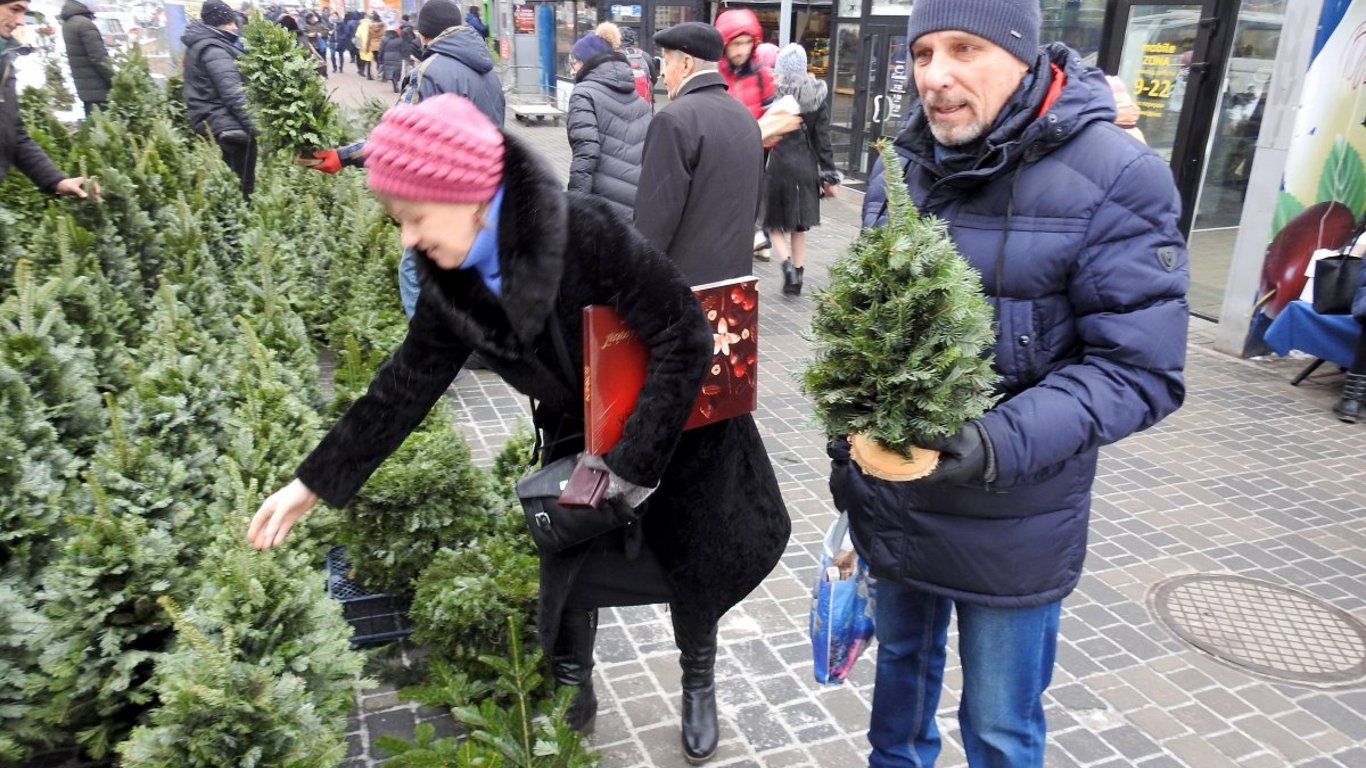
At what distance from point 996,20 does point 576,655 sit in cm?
211

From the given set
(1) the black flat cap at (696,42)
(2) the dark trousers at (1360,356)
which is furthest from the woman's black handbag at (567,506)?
(2) the dark trousers at (1360,356)

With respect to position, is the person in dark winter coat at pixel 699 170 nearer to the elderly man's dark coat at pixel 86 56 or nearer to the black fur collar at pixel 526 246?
the black fur collar at pixel 526 246

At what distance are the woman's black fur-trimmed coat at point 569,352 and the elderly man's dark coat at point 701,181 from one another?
2264 millimetres

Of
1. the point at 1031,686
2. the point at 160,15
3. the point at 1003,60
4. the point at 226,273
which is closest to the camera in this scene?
the point at 1003,60

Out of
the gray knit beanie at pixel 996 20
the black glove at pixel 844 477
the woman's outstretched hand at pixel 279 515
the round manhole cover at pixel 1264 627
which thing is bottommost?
the round manhole cover at pixel 1264 627

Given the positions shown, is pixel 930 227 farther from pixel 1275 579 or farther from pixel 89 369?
pixel 1275 579

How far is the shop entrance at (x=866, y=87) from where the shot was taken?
501 inches

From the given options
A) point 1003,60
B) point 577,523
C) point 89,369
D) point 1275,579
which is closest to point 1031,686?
point 577,523

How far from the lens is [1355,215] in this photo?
727cm

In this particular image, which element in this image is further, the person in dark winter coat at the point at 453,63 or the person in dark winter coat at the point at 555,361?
the person in dark winter coat at the point at 453,63

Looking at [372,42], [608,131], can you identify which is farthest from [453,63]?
[372,42]

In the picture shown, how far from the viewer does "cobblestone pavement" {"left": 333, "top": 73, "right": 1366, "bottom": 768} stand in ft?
11.0

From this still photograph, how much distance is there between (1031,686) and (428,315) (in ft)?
5.55

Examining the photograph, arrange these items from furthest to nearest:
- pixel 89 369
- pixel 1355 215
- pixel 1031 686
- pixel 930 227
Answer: pixel 1355 215, pixel 89 369, pixel 1031 686, pixel 930 227
